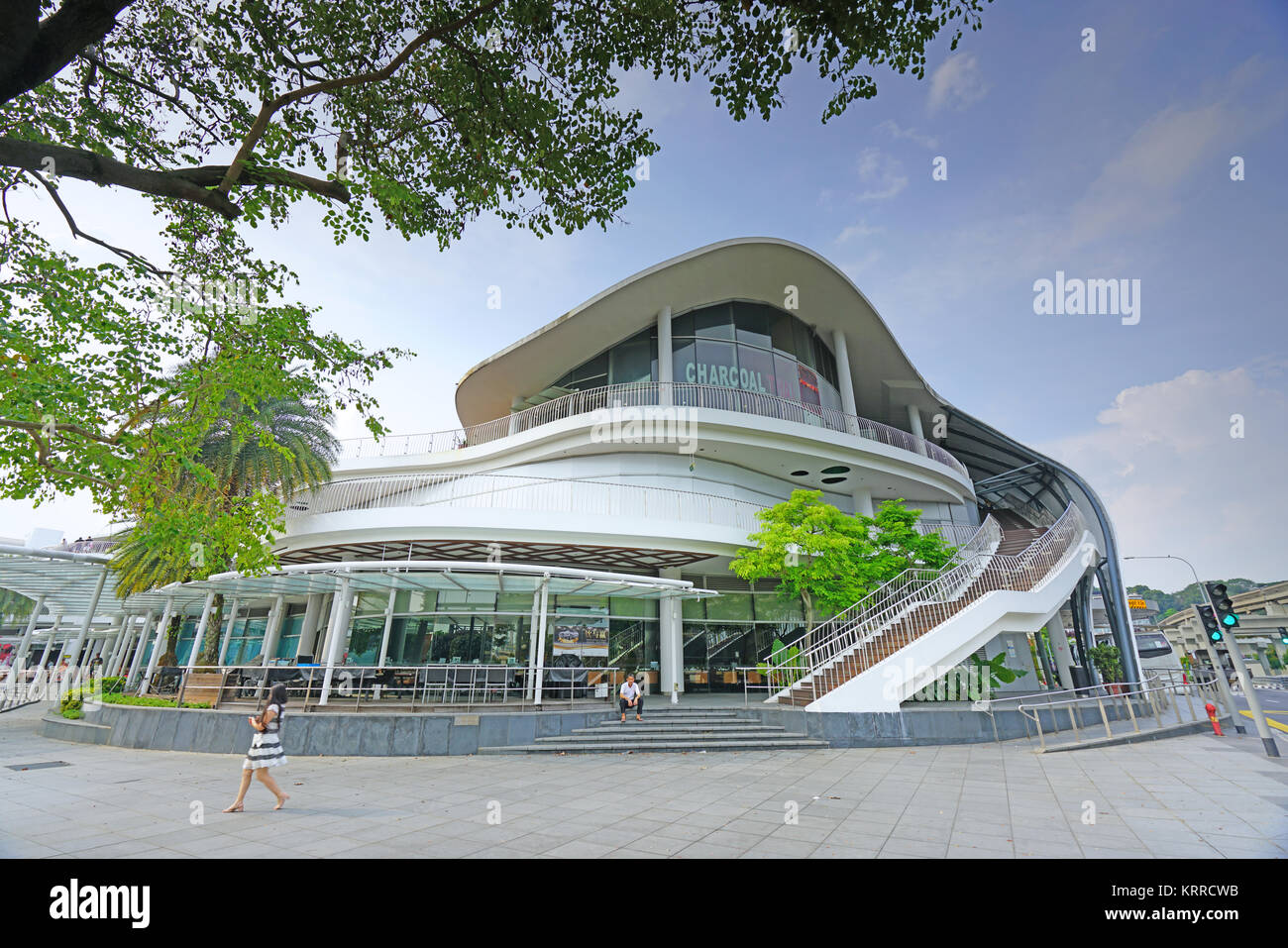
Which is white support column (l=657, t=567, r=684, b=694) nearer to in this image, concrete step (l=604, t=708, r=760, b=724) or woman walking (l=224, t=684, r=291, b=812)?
concrete step (l=604, t=708, r=760, b=724)

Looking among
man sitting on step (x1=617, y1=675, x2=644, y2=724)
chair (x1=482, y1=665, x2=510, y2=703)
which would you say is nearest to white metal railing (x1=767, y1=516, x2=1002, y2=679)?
man sitting on step (x1=617, y1=675, x2=644, y2=724)

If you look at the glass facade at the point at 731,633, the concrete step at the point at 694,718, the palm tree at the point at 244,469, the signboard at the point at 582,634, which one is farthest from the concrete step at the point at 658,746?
the palm tree at the point at 244,469

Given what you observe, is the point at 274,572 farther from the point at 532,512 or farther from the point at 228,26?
the point at 228,26

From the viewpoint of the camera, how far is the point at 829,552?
49.4ft

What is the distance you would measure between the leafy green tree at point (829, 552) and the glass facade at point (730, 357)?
7.06m

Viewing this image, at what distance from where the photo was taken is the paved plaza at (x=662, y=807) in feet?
17.1

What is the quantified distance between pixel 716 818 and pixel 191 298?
10.6 metres

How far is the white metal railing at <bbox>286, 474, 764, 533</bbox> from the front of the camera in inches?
681

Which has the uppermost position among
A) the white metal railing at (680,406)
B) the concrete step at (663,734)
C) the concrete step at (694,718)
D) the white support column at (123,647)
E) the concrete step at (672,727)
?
the white metal railing at (680,406)

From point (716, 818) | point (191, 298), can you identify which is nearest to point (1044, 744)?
point (716, 818)

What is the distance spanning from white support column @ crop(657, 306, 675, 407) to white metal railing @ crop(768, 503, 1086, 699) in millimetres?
8988

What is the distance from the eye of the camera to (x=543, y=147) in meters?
8.48

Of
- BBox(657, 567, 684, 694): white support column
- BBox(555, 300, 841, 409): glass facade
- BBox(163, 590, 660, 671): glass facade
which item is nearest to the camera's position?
BBox(657, 567, 684, 694): white support column

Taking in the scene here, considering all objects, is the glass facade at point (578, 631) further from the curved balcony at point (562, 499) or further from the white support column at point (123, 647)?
the white support column at point (123, 647)
